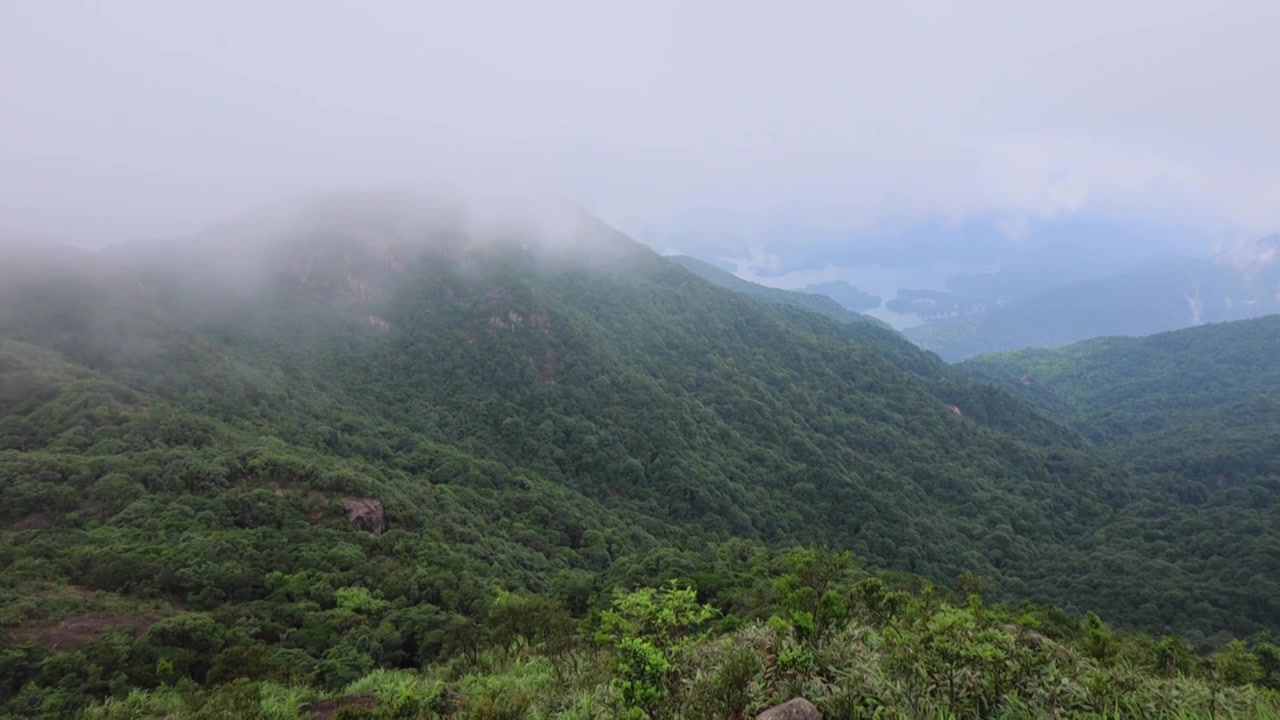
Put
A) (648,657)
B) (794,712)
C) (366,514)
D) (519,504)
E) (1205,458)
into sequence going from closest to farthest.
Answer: (794,712) → (648,657) → (366,514) → (519,504) → (1205,458)

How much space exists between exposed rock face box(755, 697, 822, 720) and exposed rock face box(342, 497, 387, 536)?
60.7 metres

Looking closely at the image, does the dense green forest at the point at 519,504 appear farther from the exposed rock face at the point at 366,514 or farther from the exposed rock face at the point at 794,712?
the exposed rock face at the point at 794,712

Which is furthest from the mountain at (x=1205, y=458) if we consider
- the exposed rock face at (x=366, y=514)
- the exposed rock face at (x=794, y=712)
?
the exposed rock face at (x=366, y=514)

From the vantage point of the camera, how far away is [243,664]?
92.0 feet

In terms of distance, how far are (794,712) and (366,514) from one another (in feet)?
206

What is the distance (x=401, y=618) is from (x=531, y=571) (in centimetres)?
2567

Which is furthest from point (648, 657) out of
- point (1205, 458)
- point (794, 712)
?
point (1205, 458)

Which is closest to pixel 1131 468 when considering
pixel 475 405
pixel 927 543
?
pixel 927 543

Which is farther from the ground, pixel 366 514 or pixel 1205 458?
pixel 1205 458

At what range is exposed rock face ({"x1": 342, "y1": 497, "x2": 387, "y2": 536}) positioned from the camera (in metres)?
62.3

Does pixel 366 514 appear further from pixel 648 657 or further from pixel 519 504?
pixel 648 657

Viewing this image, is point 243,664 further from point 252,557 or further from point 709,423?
point 709,423

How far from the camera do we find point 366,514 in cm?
6309

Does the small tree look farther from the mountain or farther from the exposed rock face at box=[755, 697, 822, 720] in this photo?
the mountain
